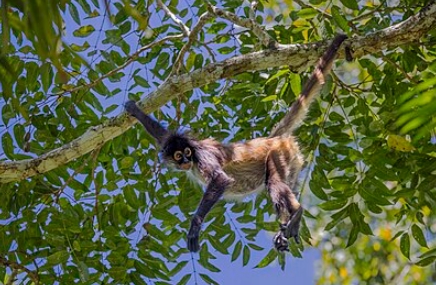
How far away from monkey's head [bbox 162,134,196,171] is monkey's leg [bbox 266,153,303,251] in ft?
1.67

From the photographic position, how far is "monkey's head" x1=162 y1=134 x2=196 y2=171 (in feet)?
16.2

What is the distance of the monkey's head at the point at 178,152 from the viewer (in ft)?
16.2

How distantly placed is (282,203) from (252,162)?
0.56m

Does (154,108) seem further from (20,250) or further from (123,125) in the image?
(20,250)

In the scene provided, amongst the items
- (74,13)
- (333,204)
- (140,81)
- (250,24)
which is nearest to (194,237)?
(333,204)

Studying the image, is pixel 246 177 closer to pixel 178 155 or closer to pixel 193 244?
pixel 178 155

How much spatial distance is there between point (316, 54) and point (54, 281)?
2185 millimetres

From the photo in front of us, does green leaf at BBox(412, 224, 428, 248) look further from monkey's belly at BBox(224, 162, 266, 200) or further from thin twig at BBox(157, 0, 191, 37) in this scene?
thin twig at BBox(157, 0, 191, 37)


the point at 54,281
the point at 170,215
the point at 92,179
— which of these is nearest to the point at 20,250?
the point at 54,281

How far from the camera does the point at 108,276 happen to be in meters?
5.11

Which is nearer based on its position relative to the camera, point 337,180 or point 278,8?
point 337,180

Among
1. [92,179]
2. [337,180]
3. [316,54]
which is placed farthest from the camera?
[92,179]

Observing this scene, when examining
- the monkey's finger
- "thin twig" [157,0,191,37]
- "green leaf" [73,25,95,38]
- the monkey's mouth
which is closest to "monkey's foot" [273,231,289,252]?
the monkey's finger

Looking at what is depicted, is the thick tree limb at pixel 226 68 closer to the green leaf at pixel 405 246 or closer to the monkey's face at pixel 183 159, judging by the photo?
the monkey's face at pixel 183 159
